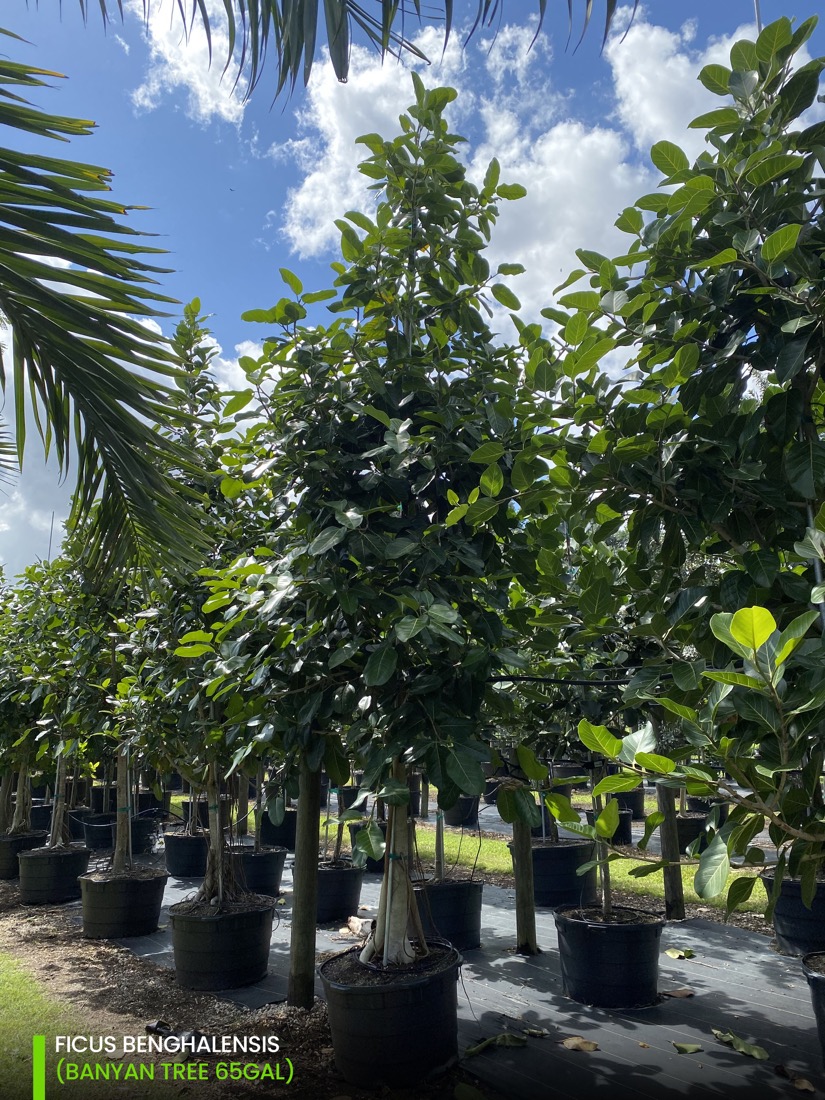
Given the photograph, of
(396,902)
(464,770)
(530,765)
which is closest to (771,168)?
(530,765)

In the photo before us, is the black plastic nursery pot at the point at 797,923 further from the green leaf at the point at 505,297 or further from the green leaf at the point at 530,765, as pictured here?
the green leaf at the point at 505,297

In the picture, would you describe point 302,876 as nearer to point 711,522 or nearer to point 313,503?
point 313,503

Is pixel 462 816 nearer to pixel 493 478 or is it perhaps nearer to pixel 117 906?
pixel 117 906

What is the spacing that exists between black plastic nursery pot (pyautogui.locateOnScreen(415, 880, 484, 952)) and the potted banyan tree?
1.67 m

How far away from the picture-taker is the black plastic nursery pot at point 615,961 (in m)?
3.51

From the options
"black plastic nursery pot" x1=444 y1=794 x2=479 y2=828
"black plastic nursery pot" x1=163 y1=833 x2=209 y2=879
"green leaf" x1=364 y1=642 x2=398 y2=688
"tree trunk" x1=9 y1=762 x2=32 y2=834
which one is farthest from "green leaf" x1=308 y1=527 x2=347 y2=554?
"black plastic nursery pot" x1=444 y1=794 x2=479 y2=828

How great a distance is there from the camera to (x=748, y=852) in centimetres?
128

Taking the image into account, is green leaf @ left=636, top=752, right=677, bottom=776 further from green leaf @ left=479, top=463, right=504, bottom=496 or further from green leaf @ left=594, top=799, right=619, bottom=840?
green leaf @ left=479, top=463, right=504, bottom=496

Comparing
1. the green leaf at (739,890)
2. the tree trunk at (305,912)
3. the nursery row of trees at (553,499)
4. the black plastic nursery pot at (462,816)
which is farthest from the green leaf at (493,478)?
the black plastic nursery pot at (462,816)

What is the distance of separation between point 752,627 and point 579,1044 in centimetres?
280

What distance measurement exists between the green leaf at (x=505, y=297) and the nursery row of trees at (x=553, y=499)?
3 cm

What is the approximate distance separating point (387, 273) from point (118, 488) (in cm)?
115

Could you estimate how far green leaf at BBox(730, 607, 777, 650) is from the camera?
3.34 ft

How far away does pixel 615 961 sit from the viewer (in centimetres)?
352
